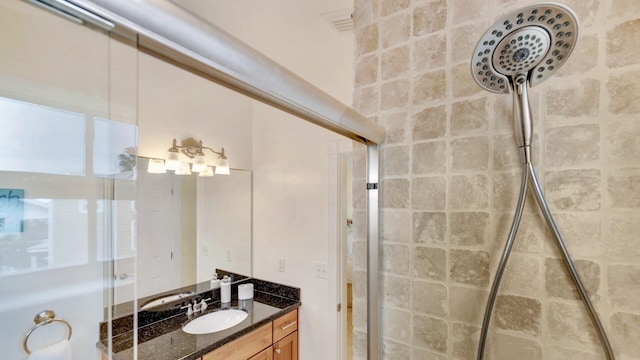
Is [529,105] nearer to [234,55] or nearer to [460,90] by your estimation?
[460,90]

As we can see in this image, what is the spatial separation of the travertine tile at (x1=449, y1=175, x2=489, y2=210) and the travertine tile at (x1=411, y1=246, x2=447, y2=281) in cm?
16

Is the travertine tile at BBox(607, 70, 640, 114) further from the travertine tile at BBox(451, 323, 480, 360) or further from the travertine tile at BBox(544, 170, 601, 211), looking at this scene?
the travertine tile at BBox(451, 323, 480, 360)

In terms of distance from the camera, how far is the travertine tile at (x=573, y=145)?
673mm

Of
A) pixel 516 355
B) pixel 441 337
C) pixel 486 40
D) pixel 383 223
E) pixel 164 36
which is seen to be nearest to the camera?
pixel 164 36

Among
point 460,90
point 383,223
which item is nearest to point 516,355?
point 383,223

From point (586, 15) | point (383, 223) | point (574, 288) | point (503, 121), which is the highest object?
point (586, 15)

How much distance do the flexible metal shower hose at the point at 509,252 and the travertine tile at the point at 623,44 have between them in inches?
12.0

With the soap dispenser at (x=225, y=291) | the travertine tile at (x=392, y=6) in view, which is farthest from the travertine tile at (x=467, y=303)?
the soap dispenser at (x=225, y=291)

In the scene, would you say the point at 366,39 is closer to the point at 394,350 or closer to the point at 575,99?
the point at 575,99

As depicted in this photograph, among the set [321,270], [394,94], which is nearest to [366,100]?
[394,94]

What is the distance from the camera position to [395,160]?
37.4 inches

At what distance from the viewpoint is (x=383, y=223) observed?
0.97 m

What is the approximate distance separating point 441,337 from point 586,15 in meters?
0.97

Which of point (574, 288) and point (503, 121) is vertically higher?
point (503, 121)
